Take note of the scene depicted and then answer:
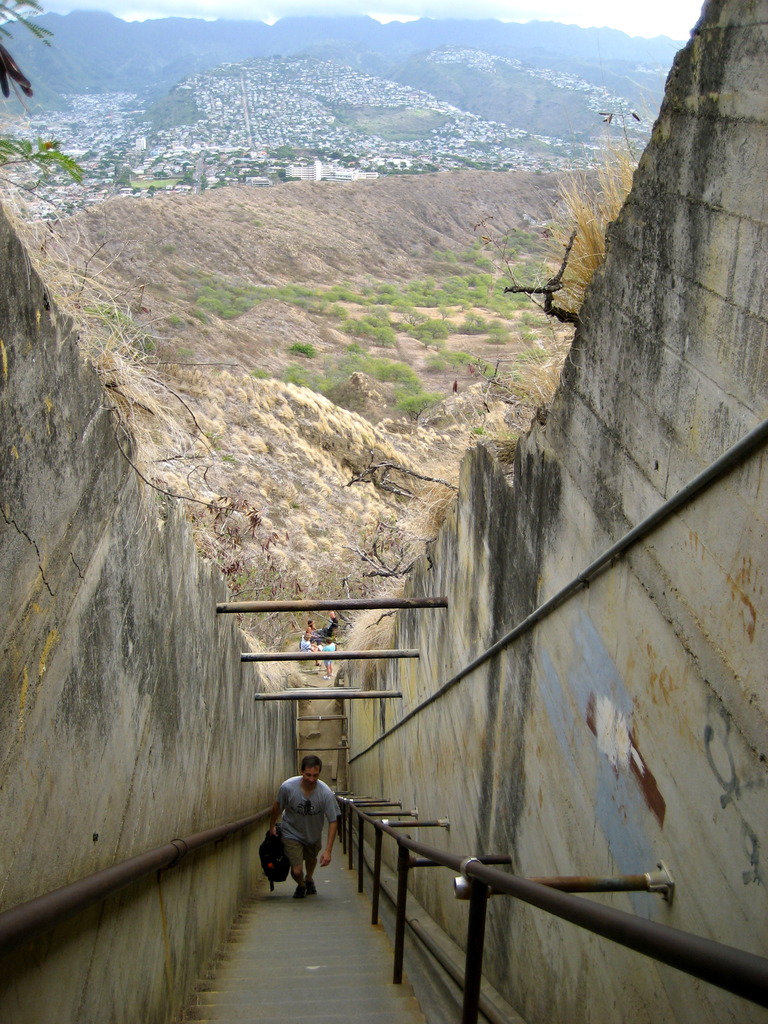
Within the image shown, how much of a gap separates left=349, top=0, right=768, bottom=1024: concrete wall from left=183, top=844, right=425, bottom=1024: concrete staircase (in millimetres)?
651

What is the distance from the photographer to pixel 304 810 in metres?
8.02

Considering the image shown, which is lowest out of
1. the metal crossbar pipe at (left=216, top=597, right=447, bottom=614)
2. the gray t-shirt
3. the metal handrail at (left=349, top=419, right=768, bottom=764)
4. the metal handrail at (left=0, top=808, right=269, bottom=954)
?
the metal handrail at (left=0, top=808, right=269, bottom=954)

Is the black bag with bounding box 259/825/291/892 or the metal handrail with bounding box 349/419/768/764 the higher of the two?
the metal handrail with bounding box 349/419/768/764

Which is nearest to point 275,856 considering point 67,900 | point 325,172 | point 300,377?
point 67,900

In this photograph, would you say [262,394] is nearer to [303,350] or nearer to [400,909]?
[303,350]

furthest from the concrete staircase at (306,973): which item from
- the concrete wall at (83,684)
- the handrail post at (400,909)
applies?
the concrete wall at (83,684)

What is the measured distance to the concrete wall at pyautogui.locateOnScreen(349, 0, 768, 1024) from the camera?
91.2 inches

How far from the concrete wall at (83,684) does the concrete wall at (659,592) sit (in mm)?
1576

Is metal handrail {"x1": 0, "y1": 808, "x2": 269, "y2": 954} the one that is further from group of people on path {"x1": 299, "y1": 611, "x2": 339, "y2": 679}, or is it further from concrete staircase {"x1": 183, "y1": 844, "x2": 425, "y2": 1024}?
group of people on path {"x1": 299, "y1": 611, "x2": 339, "y2": 679}

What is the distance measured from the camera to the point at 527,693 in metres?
4.16

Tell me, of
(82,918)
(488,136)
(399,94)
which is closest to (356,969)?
(82,918)

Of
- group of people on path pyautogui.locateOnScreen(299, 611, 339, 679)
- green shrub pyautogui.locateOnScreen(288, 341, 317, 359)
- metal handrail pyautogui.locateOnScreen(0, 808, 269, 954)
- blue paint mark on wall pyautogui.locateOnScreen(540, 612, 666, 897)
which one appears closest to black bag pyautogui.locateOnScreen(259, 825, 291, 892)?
metal handrail pyautogui.locateOnScreen(0, 808, 269, 954)

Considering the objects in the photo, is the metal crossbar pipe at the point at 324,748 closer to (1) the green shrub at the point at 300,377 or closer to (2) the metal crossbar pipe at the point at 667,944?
(1) the green shrub at the point at 300,377

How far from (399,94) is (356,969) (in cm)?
10720
